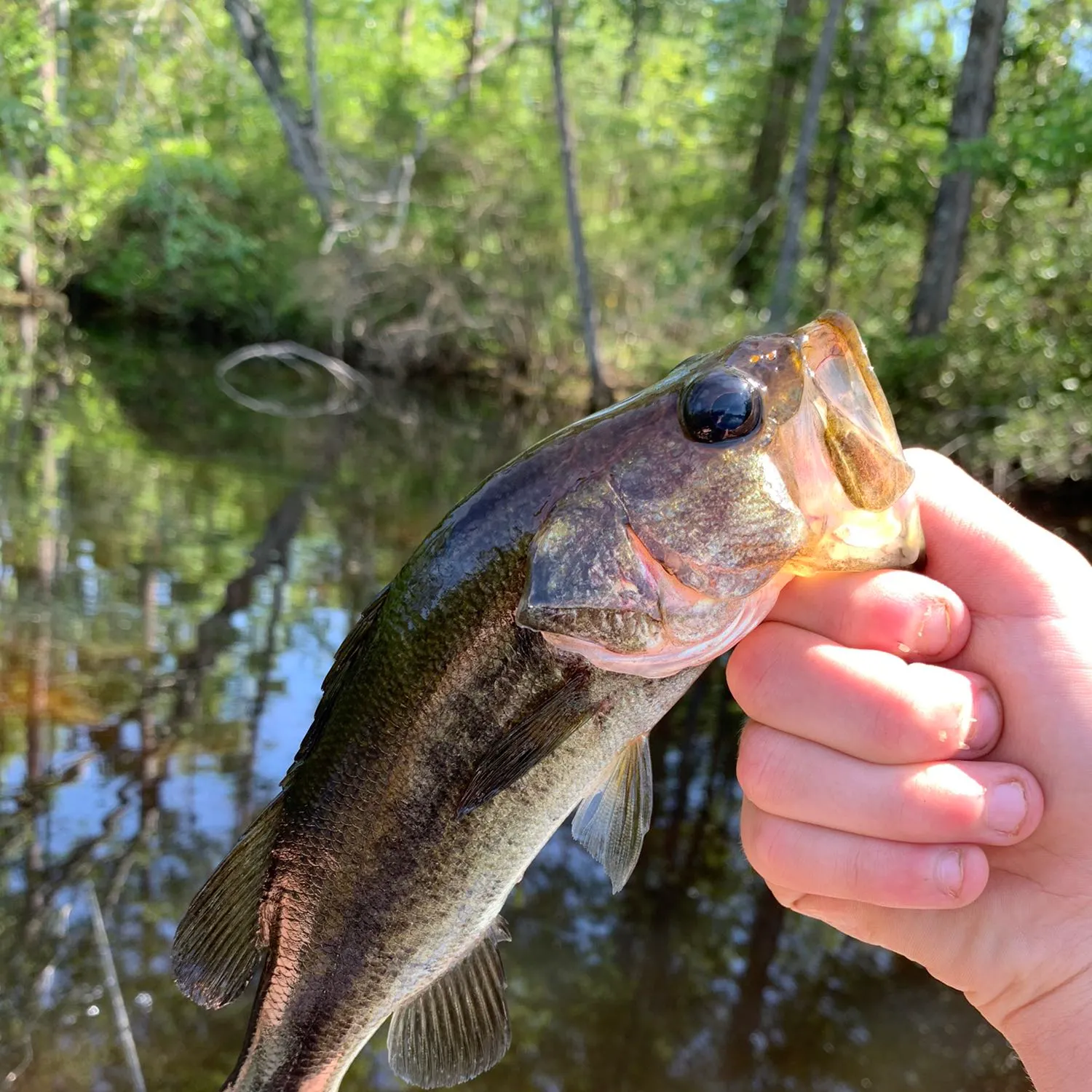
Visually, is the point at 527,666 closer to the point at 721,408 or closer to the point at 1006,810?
the point at 721,408

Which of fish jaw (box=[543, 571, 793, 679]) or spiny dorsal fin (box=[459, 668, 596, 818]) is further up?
fish jaw (box=[543, 571, 793, 679])

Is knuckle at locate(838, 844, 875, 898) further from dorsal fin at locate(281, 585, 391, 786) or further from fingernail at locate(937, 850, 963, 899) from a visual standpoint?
dorsal fin at locate(281, 585, 391, 786)

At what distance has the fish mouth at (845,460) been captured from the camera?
4.66 ft

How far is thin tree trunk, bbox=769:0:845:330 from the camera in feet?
51.0

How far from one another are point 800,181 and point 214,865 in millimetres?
→ 15303

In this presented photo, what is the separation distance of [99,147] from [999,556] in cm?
2366

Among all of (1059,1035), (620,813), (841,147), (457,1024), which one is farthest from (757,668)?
(841,147)

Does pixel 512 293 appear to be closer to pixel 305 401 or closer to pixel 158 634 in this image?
pixel 305 401

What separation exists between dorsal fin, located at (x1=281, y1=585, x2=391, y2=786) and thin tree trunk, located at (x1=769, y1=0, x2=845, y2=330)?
15.2 m

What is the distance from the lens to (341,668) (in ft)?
5.53

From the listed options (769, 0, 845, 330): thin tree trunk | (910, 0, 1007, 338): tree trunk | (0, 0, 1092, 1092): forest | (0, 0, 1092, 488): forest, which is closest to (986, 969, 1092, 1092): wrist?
(0, 0, 1092, 1092): forest

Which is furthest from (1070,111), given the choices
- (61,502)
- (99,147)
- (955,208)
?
(99,147)

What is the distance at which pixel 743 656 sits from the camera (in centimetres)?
158

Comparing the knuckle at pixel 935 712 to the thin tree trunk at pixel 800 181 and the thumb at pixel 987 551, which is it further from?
the thin tree trunk at pixel 800 181
